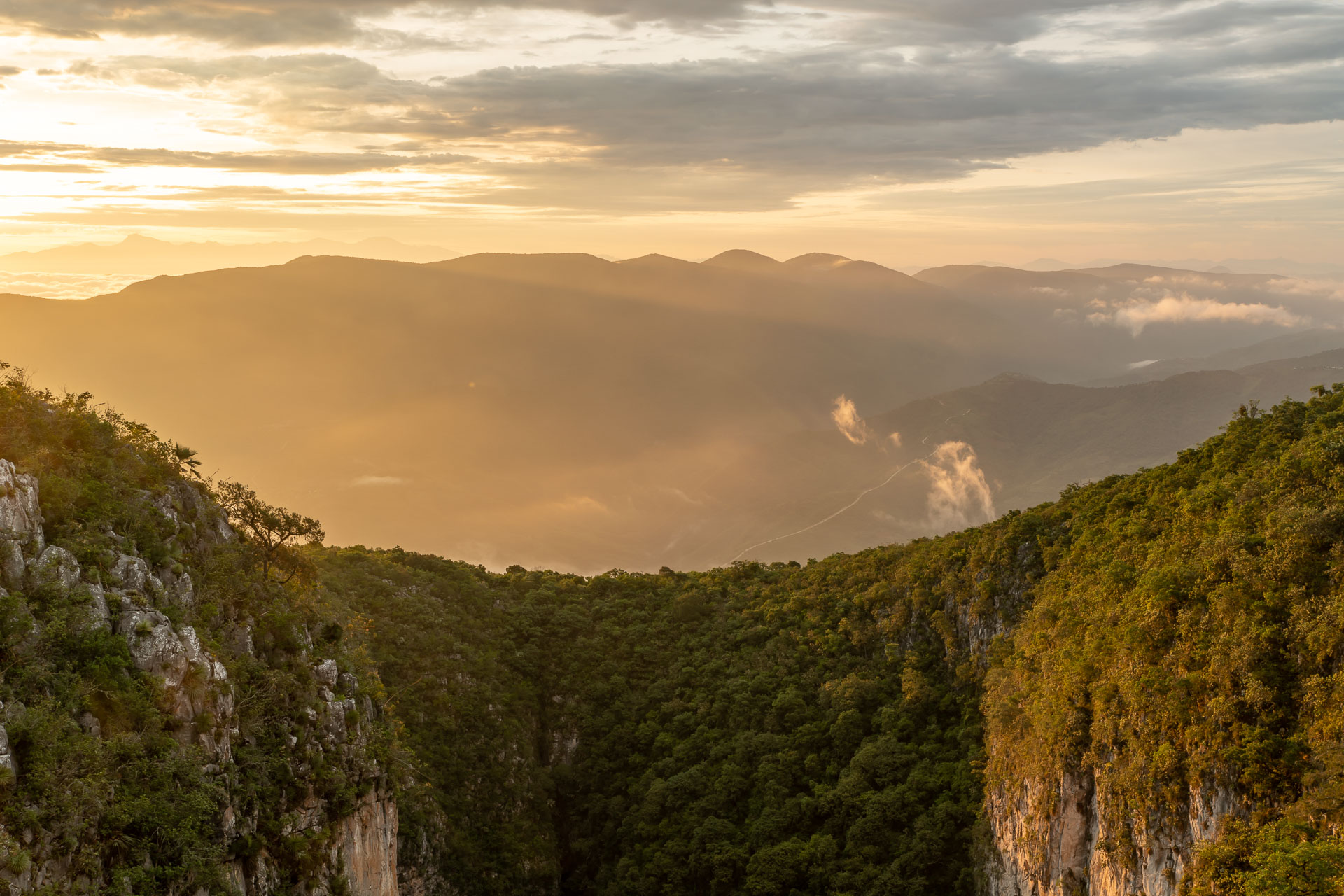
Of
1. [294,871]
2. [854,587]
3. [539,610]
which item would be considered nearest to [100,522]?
[294,871]

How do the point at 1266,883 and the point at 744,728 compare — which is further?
the point at 744,728

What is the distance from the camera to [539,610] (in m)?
83.0

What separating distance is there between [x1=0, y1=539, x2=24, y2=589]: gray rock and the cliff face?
0.12ft

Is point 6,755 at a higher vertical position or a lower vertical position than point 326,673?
higher

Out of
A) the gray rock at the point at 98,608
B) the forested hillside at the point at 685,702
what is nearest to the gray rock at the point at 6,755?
the forested hillside at the point at 685,702

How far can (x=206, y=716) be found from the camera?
3156cm

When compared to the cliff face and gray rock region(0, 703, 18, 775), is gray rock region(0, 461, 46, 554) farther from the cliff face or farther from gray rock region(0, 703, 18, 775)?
gray rock region(0, 703, 18, 775)

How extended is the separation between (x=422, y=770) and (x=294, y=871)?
2896cm

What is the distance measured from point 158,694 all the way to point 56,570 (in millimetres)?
5077

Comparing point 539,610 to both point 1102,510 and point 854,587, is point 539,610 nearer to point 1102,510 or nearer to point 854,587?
point 854,587

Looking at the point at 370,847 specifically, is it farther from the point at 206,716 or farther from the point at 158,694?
the point at 158,694

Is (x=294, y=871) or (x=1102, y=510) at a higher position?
(x=1102, y=510)

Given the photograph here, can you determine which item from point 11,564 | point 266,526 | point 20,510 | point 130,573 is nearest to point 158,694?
point 130,573

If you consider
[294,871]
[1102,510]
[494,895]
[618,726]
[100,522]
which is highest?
[100,522]
